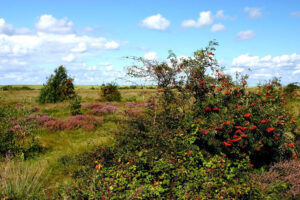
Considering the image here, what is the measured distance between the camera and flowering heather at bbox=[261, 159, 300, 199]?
535 centimetres

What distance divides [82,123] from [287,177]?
31.2ft

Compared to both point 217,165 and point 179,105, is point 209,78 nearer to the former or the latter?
point 179,105

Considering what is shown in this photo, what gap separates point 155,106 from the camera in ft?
24.0

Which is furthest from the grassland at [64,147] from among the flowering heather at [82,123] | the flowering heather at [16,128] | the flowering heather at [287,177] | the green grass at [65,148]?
the flowering heather at [287,177]

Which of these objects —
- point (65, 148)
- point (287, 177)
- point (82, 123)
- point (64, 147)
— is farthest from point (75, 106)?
point (287, 177)

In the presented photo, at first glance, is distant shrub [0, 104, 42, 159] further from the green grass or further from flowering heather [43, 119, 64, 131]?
flowering heather [43, 119, 64, 131]

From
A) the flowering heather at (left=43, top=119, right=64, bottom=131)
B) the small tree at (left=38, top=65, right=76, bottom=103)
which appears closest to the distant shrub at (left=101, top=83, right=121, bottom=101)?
the small tree at (left=38, top=65, right=76, bottom=103)

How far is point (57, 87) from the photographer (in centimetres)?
2361

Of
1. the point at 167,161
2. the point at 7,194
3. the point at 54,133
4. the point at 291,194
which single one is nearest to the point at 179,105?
the point at 167,161

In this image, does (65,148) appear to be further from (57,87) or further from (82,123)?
(57,87)

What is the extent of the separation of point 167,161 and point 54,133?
25.1 ft

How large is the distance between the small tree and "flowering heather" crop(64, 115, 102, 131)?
10717 mm

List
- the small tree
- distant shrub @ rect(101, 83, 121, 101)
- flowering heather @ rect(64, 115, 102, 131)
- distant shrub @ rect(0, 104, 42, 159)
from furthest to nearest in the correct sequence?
distant shrub @ rect(101, 83, 121, 101)
the small tree
flowering heather @ rect(64, 115, 102, 131)
distant shrub @ rect(0, 104, 42, 159)

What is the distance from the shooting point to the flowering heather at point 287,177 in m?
5.35
